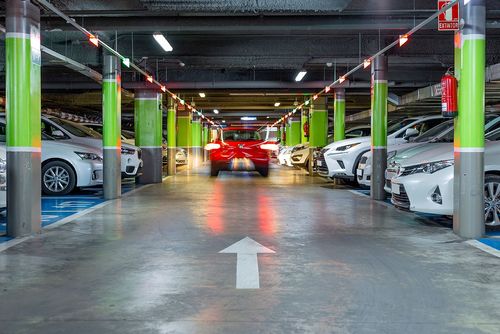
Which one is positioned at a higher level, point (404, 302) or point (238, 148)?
point (238, 148)

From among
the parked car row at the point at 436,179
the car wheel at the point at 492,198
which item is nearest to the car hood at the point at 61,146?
the parked car row at the point at 436,179

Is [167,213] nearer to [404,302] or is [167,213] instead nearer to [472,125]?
[472,125]

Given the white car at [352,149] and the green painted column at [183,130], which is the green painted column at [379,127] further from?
the green painted column at [183,130]

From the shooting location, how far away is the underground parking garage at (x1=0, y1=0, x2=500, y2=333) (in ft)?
13.2

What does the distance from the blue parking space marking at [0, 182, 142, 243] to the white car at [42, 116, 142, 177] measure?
1048 millimetres

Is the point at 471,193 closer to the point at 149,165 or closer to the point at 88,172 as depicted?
the point at 88,172

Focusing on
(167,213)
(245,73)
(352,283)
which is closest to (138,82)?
(245,73)

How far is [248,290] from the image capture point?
4500 mm

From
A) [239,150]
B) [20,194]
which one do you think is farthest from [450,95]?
[239,150]

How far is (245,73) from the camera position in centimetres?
1864

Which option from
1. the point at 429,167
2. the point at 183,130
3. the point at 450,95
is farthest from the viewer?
the point at 183,130

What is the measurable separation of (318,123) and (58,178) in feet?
39.6

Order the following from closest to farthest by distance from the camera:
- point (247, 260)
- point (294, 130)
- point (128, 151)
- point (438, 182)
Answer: point (247, 260), point (438, 182), point (128, 151), point (294, 130)

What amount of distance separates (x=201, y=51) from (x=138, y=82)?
3607mm
